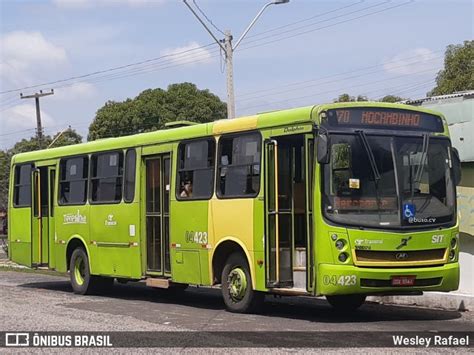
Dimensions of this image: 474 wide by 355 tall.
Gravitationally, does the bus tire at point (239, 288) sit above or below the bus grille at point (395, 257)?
below

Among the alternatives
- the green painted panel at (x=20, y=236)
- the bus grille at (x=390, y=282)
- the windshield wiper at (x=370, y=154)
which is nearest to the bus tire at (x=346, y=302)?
the bus grille at (x=390, y=282)

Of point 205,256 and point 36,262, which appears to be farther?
point 36,262

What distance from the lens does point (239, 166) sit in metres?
13.5

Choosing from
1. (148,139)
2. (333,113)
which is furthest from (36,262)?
(333,113)

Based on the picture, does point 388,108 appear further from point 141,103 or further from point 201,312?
point 141,103

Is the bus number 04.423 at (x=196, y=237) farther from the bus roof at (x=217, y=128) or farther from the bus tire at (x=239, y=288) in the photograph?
the bus roof at (x=217, y=128)

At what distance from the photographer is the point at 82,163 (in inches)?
714

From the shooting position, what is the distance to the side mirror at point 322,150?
1166cm

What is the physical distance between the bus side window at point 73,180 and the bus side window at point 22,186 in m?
1.50

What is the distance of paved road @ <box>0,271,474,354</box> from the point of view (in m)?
11.8

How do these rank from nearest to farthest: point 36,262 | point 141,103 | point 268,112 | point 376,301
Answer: point 268,112 → point 376,301 → point 36,262 → point 141,103

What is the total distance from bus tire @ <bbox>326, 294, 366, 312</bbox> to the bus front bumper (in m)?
1.65

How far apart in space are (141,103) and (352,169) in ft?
145

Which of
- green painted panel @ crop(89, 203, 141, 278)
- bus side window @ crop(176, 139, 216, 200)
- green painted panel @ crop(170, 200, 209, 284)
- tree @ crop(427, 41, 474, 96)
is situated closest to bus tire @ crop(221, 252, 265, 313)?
green painted panel @ crop(170, 200, 209, 284)
